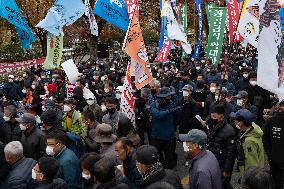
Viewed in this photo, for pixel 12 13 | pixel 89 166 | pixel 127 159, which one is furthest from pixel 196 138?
pixel 12 13

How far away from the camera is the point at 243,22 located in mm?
8898

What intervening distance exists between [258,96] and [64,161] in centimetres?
629

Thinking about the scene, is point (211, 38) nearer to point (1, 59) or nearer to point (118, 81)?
point (118, 81)

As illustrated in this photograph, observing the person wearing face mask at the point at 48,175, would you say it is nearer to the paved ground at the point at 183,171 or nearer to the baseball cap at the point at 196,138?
the baseball cap at the point at 196,138

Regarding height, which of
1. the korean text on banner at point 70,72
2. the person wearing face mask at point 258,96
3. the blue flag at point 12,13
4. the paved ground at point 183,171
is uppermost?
the blue flag at point 12,13

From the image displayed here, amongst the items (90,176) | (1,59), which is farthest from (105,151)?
(1,59)

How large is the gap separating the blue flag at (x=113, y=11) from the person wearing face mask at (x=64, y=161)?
576 cm

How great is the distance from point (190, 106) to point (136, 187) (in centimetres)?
417

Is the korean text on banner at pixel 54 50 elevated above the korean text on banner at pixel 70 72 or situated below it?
above

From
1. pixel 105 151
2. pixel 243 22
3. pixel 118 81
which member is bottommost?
pixel 118 81

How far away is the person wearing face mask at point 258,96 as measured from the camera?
10438mm

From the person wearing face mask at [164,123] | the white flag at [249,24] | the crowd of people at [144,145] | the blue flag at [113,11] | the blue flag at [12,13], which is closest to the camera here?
the crowd of people at [144,145]

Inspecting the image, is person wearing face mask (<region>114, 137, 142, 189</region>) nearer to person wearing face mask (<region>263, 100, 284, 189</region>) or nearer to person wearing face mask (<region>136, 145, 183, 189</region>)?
person wearing face mask (<region>136, 145, 183, 189</region>)

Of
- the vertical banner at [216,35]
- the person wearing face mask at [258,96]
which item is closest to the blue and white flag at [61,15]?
the vertical banner at [216,35]
